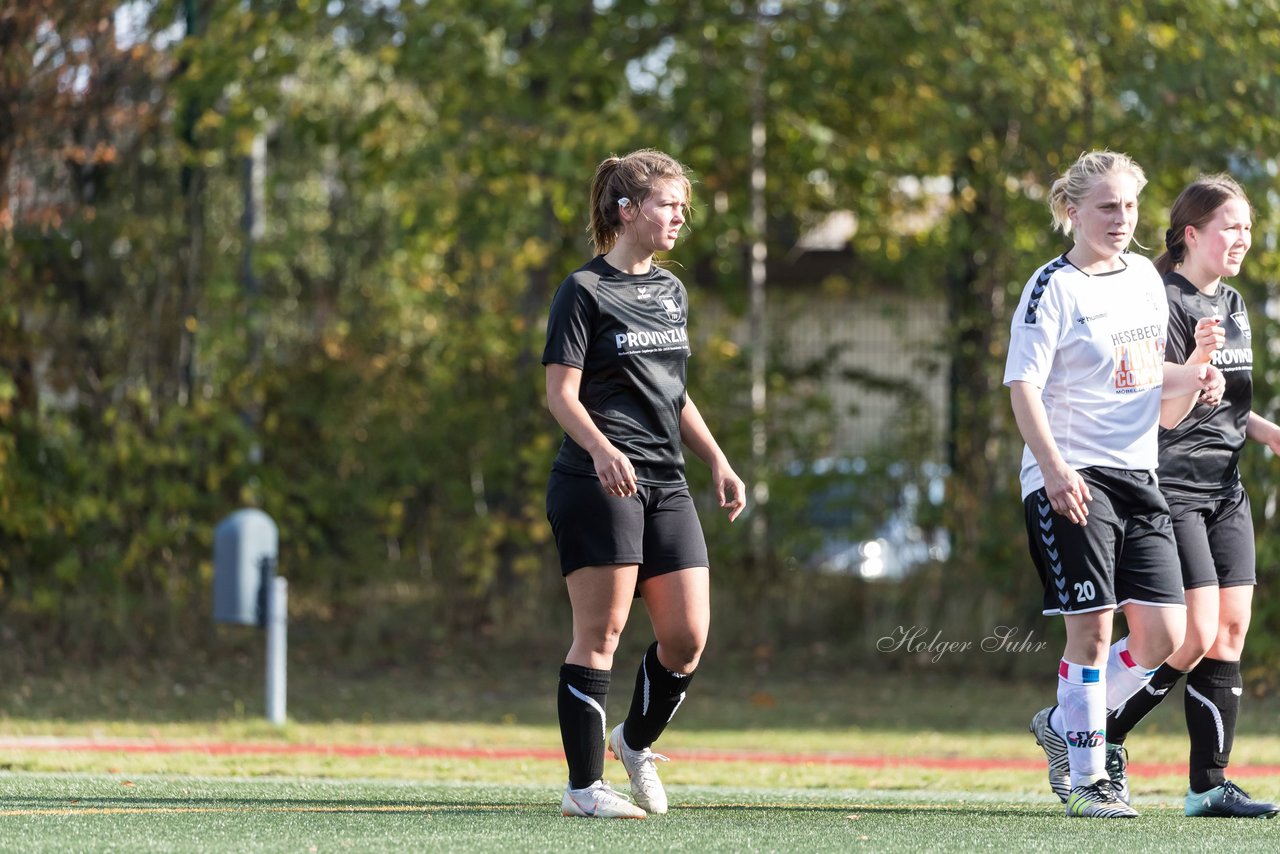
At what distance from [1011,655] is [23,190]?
7030 mm

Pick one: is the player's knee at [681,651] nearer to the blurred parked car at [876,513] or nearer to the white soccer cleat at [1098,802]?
the white soccer cleat at [1098,802]

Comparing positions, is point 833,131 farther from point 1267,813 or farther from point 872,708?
point 1267,813

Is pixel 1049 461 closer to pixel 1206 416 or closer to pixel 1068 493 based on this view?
pixel 1068 493

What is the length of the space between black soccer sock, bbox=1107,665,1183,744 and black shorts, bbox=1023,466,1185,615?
50 cm

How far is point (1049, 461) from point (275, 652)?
214 inches

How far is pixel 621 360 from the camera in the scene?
509 centimetres

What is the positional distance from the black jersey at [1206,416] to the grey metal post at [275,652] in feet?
17.1

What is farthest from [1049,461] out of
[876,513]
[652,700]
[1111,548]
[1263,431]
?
[876,513]

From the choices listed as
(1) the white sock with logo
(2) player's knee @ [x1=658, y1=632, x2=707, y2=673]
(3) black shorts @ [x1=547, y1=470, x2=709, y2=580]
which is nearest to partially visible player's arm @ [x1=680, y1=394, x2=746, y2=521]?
(3) black shorts @ [x1=547, y1=470, x2=709, y2=580]

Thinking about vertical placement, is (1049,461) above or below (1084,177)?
below

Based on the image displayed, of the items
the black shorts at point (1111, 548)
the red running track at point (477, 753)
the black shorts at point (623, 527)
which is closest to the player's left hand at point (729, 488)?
the black shorts at point (623, 527)

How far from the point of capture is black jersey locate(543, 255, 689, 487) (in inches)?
199

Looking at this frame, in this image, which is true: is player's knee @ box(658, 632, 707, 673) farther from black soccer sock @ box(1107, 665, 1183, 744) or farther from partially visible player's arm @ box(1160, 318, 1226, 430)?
partially visible player's arm @ box(1160, 318, 1226, 430)

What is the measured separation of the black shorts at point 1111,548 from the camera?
5027 mm
